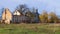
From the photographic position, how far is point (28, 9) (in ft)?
136

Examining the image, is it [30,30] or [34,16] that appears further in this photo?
[34,16]

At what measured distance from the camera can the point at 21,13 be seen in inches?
1789

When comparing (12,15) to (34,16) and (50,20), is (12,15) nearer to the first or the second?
(34,16)

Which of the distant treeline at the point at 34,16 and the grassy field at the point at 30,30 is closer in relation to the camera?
the grassy field at the point at 30,30

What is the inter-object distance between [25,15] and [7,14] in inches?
192

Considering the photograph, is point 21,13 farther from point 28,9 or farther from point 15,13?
point 28,9

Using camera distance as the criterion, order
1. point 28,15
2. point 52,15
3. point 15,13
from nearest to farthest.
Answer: point 52,15 < point 28,15 < point 15,13

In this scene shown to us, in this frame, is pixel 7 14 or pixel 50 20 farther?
pixel 7 14

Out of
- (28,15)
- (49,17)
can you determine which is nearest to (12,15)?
(28,15)

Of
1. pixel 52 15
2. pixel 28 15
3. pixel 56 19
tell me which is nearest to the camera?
pixel 56 19

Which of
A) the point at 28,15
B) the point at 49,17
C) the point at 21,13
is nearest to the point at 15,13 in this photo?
the point at 21,13

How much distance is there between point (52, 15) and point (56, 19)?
3.21 metres

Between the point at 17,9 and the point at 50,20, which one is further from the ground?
the point at 17,9

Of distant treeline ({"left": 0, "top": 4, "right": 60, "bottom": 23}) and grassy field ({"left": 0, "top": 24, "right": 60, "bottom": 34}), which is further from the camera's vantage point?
distant treeline ({"left": 0, "top": 4, "right": 60, "bottom": 23})
